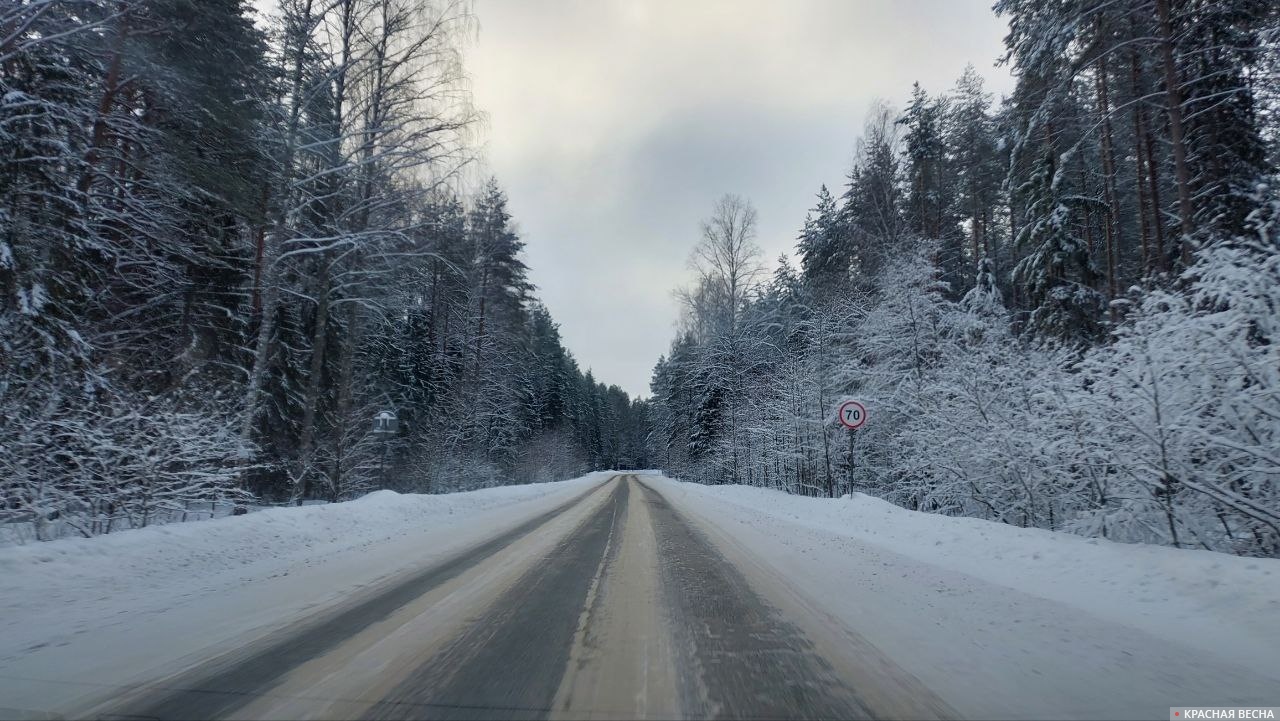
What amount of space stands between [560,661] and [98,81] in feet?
45.7

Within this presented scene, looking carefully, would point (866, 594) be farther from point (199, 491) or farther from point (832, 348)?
point (832, 348)

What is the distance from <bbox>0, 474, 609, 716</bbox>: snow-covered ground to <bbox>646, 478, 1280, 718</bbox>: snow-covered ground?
4.94 m

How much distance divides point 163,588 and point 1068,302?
2240 centimetres

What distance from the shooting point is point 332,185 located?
14133 millimetres

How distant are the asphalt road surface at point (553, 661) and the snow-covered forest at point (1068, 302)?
535 cm

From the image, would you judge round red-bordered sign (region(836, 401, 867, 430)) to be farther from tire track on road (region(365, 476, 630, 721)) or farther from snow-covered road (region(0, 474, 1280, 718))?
tire track on road (region(365, 476, 630, 721))

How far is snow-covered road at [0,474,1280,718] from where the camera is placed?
10.2 ft

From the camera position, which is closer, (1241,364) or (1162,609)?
(1162,609)

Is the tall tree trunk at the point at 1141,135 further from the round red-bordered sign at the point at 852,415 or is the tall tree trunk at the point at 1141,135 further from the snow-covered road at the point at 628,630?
the snow-covered road at the point at 628,630

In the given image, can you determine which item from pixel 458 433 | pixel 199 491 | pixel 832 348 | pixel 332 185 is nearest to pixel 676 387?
pixel 458 433

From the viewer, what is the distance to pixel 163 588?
5715 millimetres

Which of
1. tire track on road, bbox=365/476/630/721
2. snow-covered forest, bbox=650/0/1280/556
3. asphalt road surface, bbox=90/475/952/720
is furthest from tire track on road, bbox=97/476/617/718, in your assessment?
snow-covered forest, bbox=650/0/1280/556

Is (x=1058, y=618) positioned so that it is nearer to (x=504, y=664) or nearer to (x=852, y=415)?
(x=504, y=664)

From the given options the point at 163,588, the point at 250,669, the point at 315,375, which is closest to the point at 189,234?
the point at 315,375
